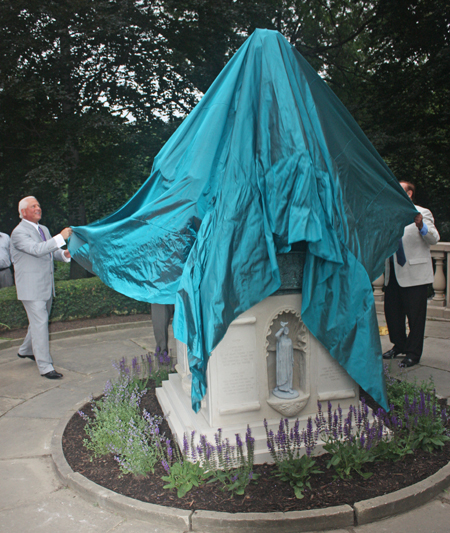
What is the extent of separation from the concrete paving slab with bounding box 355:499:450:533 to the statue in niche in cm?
106

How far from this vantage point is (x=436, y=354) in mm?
6359

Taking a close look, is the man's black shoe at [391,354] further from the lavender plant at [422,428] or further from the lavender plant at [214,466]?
the lavender plant at [214,466]

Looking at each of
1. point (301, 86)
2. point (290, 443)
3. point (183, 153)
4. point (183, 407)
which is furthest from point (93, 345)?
point (301, 86)

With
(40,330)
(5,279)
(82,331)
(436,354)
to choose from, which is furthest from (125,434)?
(5,279)

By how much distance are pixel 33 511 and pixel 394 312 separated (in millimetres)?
4547

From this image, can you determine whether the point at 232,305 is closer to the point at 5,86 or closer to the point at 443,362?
the point at 443,362

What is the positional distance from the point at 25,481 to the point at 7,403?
5.98 ft

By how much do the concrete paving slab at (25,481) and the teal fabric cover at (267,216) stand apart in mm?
1333

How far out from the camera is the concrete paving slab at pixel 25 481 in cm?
339

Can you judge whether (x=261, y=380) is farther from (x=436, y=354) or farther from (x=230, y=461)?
(x=436, y=354)

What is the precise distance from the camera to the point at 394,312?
5961mm

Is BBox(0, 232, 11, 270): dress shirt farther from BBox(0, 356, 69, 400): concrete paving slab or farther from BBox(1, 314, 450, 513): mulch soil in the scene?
BBox(1, 314, 450, 513): mulch soil

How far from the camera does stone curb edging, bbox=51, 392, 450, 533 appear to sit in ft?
9.39

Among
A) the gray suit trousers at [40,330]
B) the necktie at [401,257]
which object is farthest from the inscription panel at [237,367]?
the gray suit trousers at [40,330]
